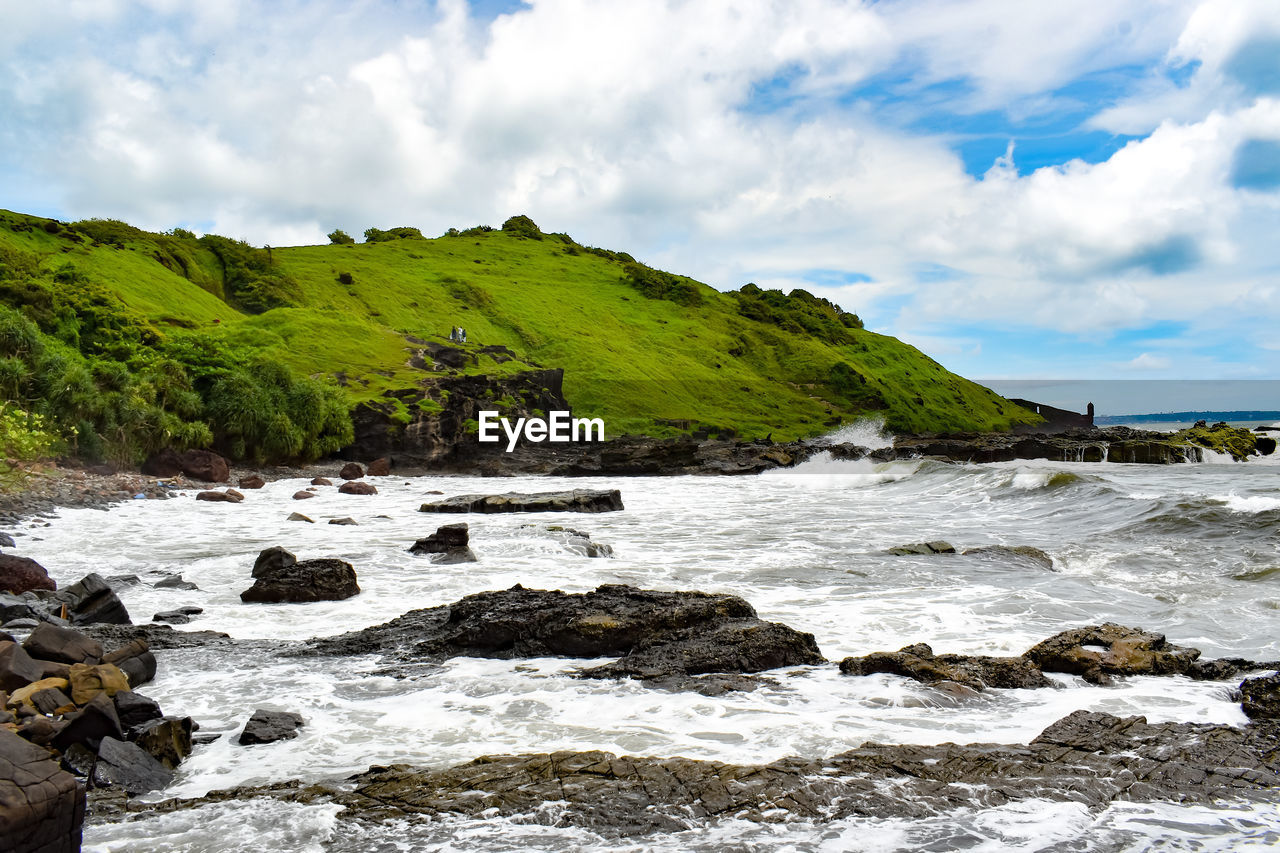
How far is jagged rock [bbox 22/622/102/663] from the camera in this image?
7684 millimetres

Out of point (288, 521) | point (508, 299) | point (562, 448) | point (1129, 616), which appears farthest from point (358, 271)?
point (1129, 616)

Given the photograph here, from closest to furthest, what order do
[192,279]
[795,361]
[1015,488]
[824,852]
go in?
1. [824,852]
2. [1015,488]
3. [192,279]
4. [795,361]

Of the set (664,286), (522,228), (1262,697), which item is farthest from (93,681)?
(522,228)

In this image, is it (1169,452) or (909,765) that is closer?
(909,765)

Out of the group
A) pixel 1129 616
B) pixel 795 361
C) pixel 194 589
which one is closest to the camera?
pixel 1129 616

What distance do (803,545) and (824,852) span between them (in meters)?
15.0

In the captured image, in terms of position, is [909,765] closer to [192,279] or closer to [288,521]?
[288,521]

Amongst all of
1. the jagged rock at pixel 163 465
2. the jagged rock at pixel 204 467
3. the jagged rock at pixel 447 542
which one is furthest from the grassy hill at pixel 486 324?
the jagged rock at pixel 447 542

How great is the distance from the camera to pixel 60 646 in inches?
306

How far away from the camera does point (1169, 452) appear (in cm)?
4947

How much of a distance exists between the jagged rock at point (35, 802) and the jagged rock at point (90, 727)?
157 centimetres

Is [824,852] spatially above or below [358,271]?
below

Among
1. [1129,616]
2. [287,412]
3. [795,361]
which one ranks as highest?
[795,361]

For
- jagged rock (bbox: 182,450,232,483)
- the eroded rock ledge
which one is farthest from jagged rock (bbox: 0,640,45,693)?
jagged rock (bbox: 182,450,232,483)
